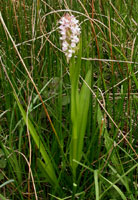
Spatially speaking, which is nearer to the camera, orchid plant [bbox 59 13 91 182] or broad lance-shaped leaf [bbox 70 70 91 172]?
orchid plant [bbox 59 13 91 182]

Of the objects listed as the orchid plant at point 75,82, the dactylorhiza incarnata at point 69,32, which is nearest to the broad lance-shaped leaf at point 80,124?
the orchid plant at point 75,82

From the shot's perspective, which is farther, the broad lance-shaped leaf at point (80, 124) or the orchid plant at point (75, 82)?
the broad lance-shaped leaf at point (80, 124)

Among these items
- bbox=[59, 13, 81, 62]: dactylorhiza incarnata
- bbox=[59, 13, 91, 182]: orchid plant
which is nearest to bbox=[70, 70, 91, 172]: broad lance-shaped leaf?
bbox=[59, 13, 91, 182]: orchid plant

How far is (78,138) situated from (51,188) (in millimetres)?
174

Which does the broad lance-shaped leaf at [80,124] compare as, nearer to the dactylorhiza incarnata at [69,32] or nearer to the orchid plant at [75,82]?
the orchid plant at [75,82]

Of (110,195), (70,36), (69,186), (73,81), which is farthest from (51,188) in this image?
(70,36)

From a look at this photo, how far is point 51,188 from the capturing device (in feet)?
2.68

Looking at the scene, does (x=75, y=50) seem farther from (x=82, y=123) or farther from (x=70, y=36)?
(x=82, y=123)

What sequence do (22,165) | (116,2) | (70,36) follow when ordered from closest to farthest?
(70,36) < (22,165) < (116,2)

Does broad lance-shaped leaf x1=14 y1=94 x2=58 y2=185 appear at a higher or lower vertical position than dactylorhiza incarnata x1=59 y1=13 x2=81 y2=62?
lower

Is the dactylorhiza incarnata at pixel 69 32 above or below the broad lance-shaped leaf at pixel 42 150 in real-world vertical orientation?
above

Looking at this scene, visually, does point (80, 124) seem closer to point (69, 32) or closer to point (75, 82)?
point (75, 82)

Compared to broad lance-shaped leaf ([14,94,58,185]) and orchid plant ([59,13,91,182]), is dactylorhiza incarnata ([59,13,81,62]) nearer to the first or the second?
orchid plant ([59,13,91,182])

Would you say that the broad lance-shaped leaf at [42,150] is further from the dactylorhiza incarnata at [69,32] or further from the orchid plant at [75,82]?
the dactylorhiza incarnata at [69,32]
